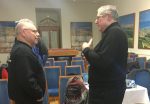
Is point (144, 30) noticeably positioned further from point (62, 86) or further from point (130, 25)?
point (62, 86)

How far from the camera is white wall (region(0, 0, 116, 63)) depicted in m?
9.38

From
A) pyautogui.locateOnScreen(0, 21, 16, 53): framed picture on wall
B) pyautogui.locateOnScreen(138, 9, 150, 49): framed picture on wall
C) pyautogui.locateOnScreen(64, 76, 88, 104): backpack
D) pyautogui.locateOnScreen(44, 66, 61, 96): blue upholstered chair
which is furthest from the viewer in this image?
pyautogui.locateOnScreen(0, 21, 16, 53): framed picture on wall

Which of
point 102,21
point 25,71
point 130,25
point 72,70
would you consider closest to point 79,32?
point 130,25

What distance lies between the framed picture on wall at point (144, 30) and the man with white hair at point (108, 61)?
5583 millimetres

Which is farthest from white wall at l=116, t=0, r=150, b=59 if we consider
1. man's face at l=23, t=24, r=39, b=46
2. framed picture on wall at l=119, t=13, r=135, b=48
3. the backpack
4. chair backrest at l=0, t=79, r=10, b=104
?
man's face at l=23, t=24, r=39, b=46

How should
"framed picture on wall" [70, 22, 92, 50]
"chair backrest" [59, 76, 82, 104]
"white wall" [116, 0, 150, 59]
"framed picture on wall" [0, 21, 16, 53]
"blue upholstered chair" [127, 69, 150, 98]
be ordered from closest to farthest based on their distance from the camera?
"chair backrest" [59, 76, 82, 104]
"blue upholstered chair" [127, 69, 150, 98]
"white wall" [116, 0, 150, 59]
"framed picture on wall" [0, 21, 16, 53]
"framed picture on wall" [70, 22, 92, 50]

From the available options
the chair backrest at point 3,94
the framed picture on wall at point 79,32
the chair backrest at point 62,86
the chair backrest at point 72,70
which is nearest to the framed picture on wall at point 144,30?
the framed picture on wall at point 79,32

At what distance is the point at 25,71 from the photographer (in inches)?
63.3

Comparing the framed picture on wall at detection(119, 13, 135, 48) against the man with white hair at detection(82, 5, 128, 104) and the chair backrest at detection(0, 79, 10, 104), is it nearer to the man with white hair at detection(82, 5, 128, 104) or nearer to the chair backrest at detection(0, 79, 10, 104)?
the chair backrest at detection(0, 79, 10, 104)

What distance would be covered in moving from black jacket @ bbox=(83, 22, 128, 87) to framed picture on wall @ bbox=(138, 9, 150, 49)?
5605 mm

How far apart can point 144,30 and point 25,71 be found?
6.31m

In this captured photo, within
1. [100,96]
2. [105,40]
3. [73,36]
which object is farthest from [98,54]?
[73,36]

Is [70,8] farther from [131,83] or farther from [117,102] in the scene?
[117,102]

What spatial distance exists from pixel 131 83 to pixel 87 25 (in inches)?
311
